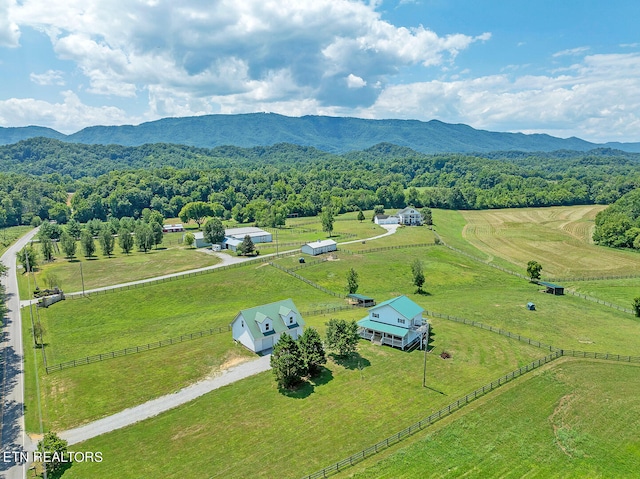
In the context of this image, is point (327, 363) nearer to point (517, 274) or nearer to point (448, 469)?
point (448, 469)

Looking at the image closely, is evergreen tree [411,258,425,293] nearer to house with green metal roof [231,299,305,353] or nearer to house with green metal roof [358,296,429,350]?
house with green metal roof [358,296,429,350]

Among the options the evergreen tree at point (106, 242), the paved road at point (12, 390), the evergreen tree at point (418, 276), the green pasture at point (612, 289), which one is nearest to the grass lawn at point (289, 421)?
the paved road at point (12, 390)

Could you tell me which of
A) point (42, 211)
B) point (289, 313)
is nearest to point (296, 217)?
point (42, 211)

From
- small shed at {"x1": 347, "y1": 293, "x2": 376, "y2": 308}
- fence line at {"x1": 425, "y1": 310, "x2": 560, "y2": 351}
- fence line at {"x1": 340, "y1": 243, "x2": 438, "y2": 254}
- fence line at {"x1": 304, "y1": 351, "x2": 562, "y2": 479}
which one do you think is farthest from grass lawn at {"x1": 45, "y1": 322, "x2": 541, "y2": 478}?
fence line at {"x1": 340, "y1": 243, "x2": 438, "y2": 254}

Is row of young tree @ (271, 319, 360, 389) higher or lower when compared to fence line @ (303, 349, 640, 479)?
higher

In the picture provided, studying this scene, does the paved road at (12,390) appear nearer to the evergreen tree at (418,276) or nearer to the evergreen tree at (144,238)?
Answer: the evergreen tree at (144,238)

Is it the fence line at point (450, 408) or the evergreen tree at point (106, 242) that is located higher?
the evergreen tree at point (106, 242)
